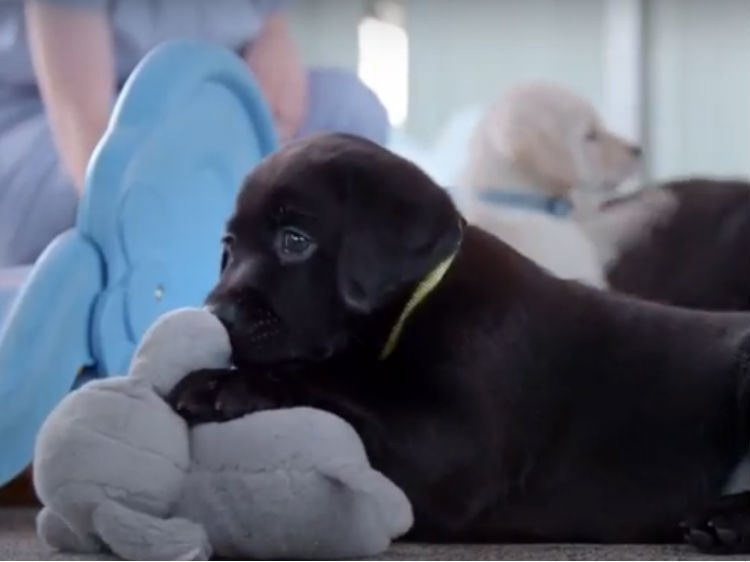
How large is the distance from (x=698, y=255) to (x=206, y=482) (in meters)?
1.46

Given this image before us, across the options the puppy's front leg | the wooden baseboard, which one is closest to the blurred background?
the wooden baseboard

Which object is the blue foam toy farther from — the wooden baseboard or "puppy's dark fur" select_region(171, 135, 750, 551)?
"puppy's dark fur" select_region(171, 135, 750, 551)

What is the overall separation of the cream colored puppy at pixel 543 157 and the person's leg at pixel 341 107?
26cm

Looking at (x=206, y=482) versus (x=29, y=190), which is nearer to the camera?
(x=206, y=482)

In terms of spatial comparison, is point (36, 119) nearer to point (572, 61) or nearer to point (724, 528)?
point (724, 528)

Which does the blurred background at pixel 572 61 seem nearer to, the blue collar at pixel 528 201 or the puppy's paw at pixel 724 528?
the blue collar at pixel 528 201

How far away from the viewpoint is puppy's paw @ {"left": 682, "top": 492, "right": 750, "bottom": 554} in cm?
109

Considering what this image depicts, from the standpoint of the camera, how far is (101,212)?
1612 mm

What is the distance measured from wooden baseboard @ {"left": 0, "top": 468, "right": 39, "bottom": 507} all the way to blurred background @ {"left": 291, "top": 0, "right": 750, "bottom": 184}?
96cm

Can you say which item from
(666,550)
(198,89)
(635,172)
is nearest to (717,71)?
(635,172)

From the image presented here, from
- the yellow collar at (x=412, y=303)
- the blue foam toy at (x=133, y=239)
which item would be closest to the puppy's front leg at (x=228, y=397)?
the yellow collar at (x=412, y=303)

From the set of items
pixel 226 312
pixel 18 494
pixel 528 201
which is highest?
pixel 226 312

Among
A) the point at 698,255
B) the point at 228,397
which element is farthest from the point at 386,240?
the point at 698,255

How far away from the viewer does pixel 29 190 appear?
5.99 feet
